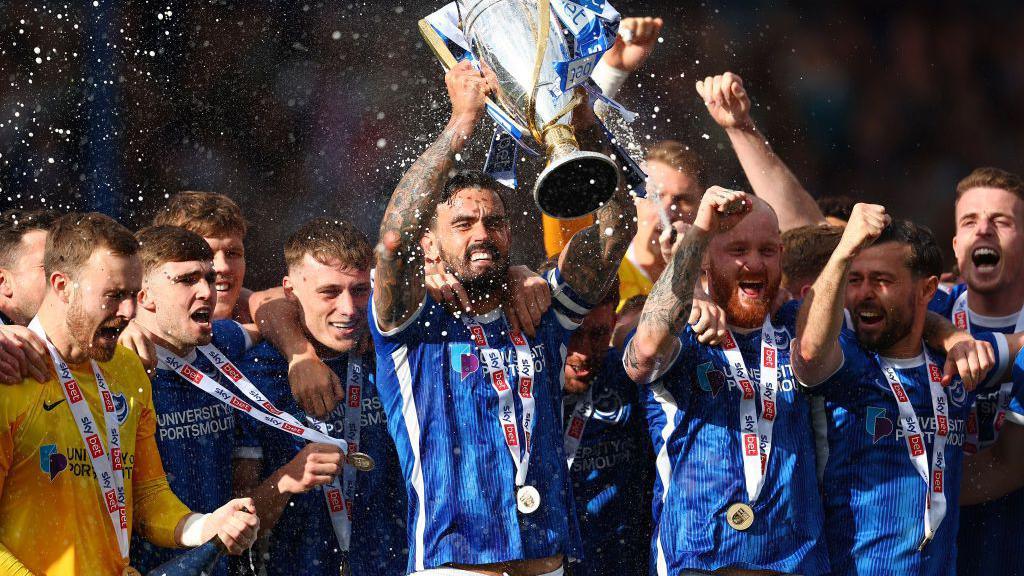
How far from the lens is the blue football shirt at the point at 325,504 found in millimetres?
4281

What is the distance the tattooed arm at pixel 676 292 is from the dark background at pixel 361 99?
2.72m

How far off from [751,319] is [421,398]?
1145mm

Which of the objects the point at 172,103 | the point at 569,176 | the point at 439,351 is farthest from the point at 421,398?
the point at 172,103

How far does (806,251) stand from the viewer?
17.0 ft

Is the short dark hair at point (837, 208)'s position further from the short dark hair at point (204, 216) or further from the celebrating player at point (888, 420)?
the short dark hair at point (204, 216)

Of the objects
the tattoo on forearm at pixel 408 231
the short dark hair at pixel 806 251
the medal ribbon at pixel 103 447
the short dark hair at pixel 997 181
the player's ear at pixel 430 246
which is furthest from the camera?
the short dark hair at pixel 997 181

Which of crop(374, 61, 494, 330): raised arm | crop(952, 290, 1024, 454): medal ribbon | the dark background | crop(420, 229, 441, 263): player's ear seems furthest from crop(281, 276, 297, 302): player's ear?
crop(952, 290, 1024, 454): medal ribbon

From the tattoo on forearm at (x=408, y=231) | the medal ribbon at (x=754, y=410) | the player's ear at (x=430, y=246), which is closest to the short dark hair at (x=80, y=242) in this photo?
the tattoo on forearm at (x=408, y=231)

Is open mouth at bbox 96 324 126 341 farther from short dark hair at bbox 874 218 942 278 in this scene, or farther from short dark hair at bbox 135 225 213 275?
short dark hair at bbox 874 218 942 278

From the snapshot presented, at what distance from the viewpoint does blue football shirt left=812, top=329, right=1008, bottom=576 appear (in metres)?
4.30

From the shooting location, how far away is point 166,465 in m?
4.15

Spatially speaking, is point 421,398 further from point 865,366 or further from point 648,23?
point 648,23

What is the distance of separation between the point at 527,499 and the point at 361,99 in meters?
3.39

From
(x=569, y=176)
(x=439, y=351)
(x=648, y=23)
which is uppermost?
(x=648, y=23)
